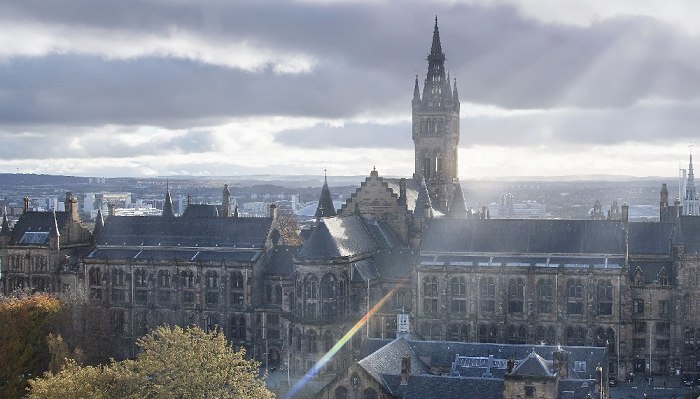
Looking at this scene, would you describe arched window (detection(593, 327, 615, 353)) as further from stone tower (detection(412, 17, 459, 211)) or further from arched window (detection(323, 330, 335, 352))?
stone tower (detection(412, 17, 459, 211))

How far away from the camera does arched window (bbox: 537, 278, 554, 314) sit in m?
95.6

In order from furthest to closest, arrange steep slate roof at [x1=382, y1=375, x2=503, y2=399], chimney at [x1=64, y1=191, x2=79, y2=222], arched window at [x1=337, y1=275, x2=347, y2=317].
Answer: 1. chimney at [x1=64, y1=191, x2=79, y2=222]
2. arched window at [x1=337, y1=275, x2=347, y2=317]
3. steep slate roof at [x1=382, y1=375, x2=503, y2=399]

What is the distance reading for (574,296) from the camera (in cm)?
9500

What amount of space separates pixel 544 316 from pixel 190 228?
4733cm

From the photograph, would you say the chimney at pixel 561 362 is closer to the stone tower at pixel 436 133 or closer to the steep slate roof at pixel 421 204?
the steep slate roof at pixel 421 204

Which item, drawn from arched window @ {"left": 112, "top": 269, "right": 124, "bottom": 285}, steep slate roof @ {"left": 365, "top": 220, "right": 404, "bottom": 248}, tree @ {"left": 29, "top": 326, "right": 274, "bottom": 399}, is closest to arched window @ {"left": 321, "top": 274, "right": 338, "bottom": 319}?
steep slate roof @ {"left": 365, "top": 220, "right": 404, "bottom": 248}

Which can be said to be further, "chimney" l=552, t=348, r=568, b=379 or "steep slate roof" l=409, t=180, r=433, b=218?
"steep slate roof" l=409, t=180, r=433, b=218

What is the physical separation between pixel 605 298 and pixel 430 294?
1919cm

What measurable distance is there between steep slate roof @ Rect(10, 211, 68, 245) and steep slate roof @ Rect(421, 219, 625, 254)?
167ft

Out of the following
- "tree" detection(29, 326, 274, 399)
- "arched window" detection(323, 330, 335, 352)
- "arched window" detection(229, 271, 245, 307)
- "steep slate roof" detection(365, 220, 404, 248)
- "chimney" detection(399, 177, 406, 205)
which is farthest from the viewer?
"chimney" detection(399, 177, 406, 205)

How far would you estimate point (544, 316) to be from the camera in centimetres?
9562

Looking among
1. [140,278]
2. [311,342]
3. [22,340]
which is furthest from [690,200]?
[22,340]

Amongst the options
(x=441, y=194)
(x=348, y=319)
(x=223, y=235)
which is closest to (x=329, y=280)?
(x=348, y=319)

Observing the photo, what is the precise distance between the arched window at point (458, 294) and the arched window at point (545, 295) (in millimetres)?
8180
